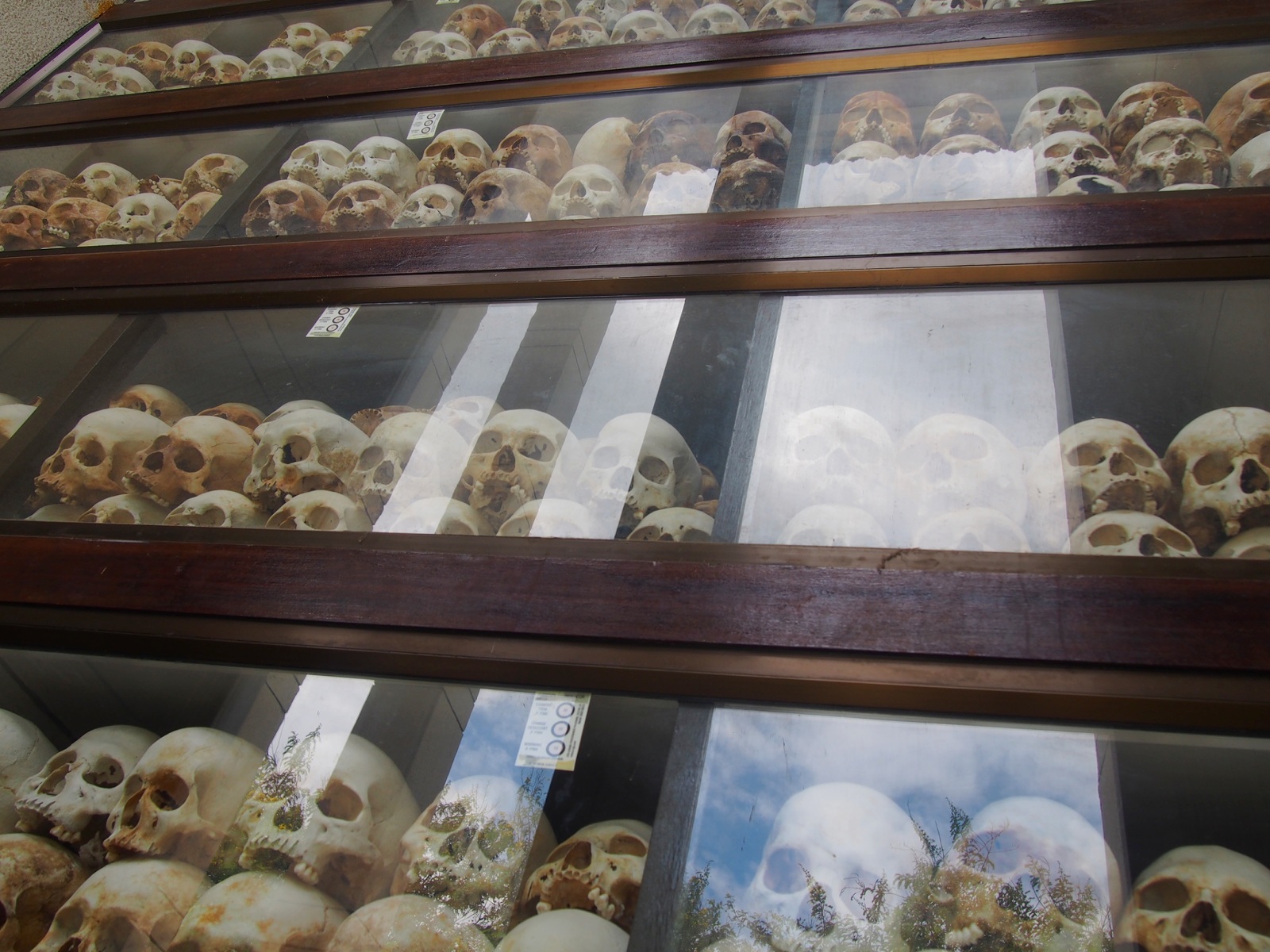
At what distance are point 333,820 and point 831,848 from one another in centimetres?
54

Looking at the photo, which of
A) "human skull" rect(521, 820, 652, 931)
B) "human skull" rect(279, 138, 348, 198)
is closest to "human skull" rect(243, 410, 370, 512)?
"human skull" rect(521, 820, 652, 931)

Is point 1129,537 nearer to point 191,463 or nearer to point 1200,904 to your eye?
point 1200,904

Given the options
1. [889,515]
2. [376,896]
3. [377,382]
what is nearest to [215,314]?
[377,382]

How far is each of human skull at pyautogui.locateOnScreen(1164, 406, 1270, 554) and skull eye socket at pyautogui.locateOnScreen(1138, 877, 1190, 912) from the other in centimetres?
41

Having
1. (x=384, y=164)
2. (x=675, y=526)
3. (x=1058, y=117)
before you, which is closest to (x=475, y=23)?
(x=384, y=164)

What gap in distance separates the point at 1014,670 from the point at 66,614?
1.13 meters

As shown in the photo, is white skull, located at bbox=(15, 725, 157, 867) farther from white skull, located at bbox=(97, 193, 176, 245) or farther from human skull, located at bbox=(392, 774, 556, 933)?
white skull, located at bbox=(97, 193, 176, 245)

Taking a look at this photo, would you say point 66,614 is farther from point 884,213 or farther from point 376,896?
point 884,213

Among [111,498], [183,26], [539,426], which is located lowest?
[111,498]

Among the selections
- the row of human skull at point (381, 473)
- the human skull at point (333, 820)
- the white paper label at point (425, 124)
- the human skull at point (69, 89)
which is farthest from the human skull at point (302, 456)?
the human skull at point (69, 89)

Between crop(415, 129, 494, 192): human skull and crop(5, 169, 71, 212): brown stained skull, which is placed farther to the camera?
crop(5, 169, 71, 212): brown stained skull

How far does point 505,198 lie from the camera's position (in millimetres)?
1846

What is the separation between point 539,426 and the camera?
1377 mm

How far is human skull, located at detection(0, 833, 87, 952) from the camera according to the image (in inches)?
41.3
